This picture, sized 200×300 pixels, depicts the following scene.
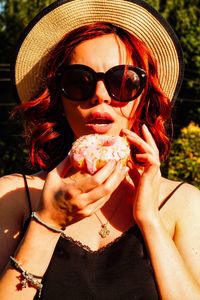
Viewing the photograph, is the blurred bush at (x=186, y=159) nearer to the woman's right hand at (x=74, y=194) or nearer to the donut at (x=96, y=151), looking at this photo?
the donut at (x=96, y=151)

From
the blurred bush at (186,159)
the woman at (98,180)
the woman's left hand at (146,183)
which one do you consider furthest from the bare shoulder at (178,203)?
the blurred bush at (186,159)

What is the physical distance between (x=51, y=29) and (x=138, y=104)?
0.61 meters

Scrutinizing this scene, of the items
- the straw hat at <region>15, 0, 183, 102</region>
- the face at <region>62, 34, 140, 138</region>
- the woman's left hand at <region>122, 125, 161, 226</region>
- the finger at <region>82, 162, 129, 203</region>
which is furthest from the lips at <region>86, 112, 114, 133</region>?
the straw hat at <region>15, 0, 183, 102</region>

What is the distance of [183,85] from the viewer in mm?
15625

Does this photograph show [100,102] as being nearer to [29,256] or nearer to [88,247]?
[88,247]

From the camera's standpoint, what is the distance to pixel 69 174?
230cm

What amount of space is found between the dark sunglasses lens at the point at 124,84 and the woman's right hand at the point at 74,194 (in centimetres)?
44

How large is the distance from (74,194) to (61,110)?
862 mm

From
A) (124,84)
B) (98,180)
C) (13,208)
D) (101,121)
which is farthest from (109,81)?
(13,208)

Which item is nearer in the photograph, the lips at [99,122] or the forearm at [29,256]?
the forearm at [29,256]

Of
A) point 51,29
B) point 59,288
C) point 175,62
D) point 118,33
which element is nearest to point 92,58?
point 118,33

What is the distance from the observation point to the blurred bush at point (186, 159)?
27.0 feet

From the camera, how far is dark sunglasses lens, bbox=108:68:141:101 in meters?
2.42

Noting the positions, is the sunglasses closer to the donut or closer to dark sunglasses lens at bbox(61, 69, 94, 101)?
dark sunglasses lens at bbox(61, 69, 94, 101)
